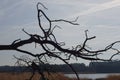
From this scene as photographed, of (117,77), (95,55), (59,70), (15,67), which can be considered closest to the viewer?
(95,55)

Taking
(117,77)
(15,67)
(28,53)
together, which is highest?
(28,53)

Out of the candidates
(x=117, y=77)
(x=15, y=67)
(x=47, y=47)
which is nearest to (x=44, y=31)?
(x=47, y=47)

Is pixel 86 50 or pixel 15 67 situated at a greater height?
pixel 86 50

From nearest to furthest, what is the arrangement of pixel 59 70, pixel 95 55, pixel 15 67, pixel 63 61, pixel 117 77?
pixel 95 55 → pixel 63 61 → pixel 59 70 → pixel 15 67 → pixel 117 77

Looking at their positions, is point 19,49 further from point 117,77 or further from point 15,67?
point 117,77

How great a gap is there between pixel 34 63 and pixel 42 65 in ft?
0.42

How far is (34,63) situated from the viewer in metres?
3.70

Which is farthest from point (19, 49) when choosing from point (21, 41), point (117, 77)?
point (117, 77)

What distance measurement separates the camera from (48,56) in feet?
11.9

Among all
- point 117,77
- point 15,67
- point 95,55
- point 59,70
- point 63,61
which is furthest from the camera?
point 117,77

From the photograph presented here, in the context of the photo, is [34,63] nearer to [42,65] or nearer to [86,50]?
[42,65]

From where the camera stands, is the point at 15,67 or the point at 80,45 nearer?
the point at 80,45

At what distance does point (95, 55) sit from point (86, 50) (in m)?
0.11

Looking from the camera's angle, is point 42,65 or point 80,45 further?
point 42,65
